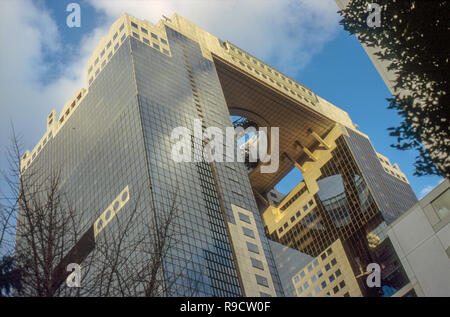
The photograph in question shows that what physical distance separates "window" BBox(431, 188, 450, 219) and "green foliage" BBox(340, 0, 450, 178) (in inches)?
637

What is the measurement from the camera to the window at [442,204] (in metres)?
31.5

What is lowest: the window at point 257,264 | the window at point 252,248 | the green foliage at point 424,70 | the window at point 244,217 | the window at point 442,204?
the green foliage at point 424,70

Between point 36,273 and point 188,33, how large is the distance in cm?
10057

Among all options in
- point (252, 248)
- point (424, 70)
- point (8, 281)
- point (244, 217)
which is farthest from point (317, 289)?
point (8, 281)

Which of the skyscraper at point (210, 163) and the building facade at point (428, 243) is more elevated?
the skyscraper at point (210, 163)

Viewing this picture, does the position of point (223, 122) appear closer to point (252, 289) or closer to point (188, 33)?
point (188, 33)

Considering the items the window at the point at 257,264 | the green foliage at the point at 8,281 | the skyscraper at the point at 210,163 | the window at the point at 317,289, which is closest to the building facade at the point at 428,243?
the skyscraper at the point at 210,163

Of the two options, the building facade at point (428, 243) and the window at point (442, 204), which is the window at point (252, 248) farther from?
the window at point (442, 204)

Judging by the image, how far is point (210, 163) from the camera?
83375 millimetres

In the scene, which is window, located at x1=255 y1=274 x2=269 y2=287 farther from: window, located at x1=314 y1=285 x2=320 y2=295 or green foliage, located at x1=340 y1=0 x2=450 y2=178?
green foliage, located at x1=340 y1=0 x2=450 y2=178

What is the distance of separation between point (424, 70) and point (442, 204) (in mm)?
18541

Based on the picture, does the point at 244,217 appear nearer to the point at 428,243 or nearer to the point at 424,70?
the point at 428,243

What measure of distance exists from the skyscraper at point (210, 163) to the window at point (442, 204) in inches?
862
